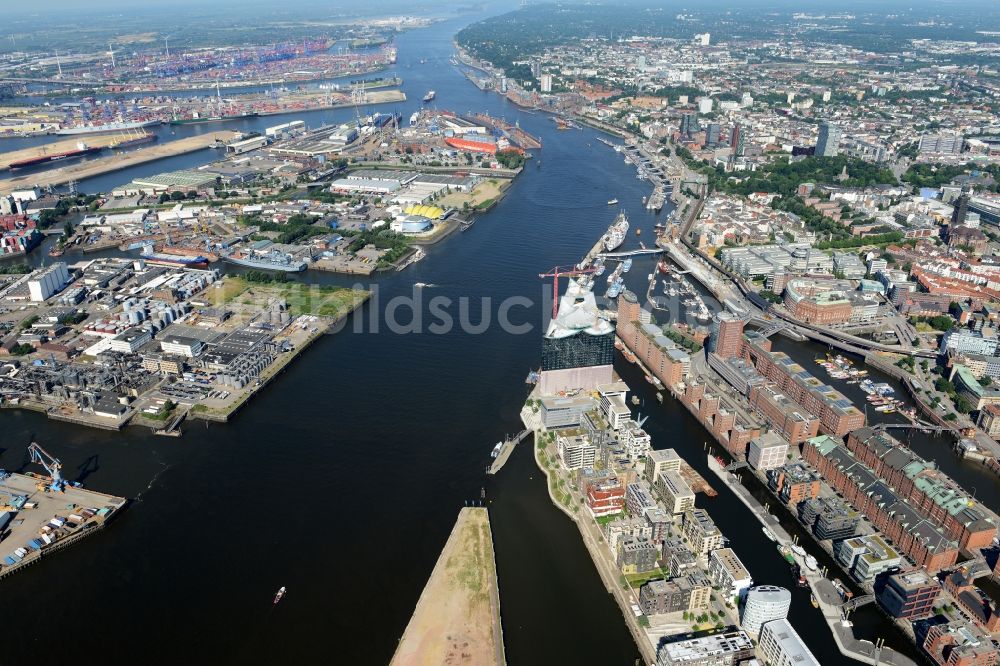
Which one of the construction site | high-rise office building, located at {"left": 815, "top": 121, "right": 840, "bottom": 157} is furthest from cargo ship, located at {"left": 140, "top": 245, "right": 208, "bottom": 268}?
high-rise office building, located at {"left": 815, "top": 121, "right": 840, "bottom": 157}

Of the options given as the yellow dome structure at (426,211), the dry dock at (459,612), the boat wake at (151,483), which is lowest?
the dry dock at (459,612)

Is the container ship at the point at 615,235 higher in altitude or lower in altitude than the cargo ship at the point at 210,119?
lower

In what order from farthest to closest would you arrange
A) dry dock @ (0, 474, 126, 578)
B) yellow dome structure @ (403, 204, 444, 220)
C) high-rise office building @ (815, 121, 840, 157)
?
high-rise office building @ (815, 121, 840, 157), yellow dome structure @ (403, 204, 444, 220), dry dock @ (0, 474, 126, 578)

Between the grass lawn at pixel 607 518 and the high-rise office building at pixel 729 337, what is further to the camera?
the high-rise office building at pixel 729 337

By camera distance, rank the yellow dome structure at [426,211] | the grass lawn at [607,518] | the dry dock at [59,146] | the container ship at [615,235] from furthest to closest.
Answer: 1. the dry dock at [59,146]
2. the yellow dome structure at [426,211]
3. the container ship at [615,235]
4. the grass lawn at [607,518]

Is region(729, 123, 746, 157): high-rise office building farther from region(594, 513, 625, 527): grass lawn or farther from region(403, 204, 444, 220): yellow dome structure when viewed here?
region(594, 513, 625, 527): grass lawn

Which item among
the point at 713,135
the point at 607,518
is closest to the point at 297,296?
the point at 607,518

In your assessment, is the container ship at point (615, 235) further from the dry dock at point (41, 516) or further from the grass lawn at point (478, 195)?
the dry dock at point (41, 516)

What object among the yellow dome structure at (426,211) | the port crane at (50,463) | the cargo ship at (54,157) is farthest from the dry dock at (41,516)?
the cargo ship at (54,157)
